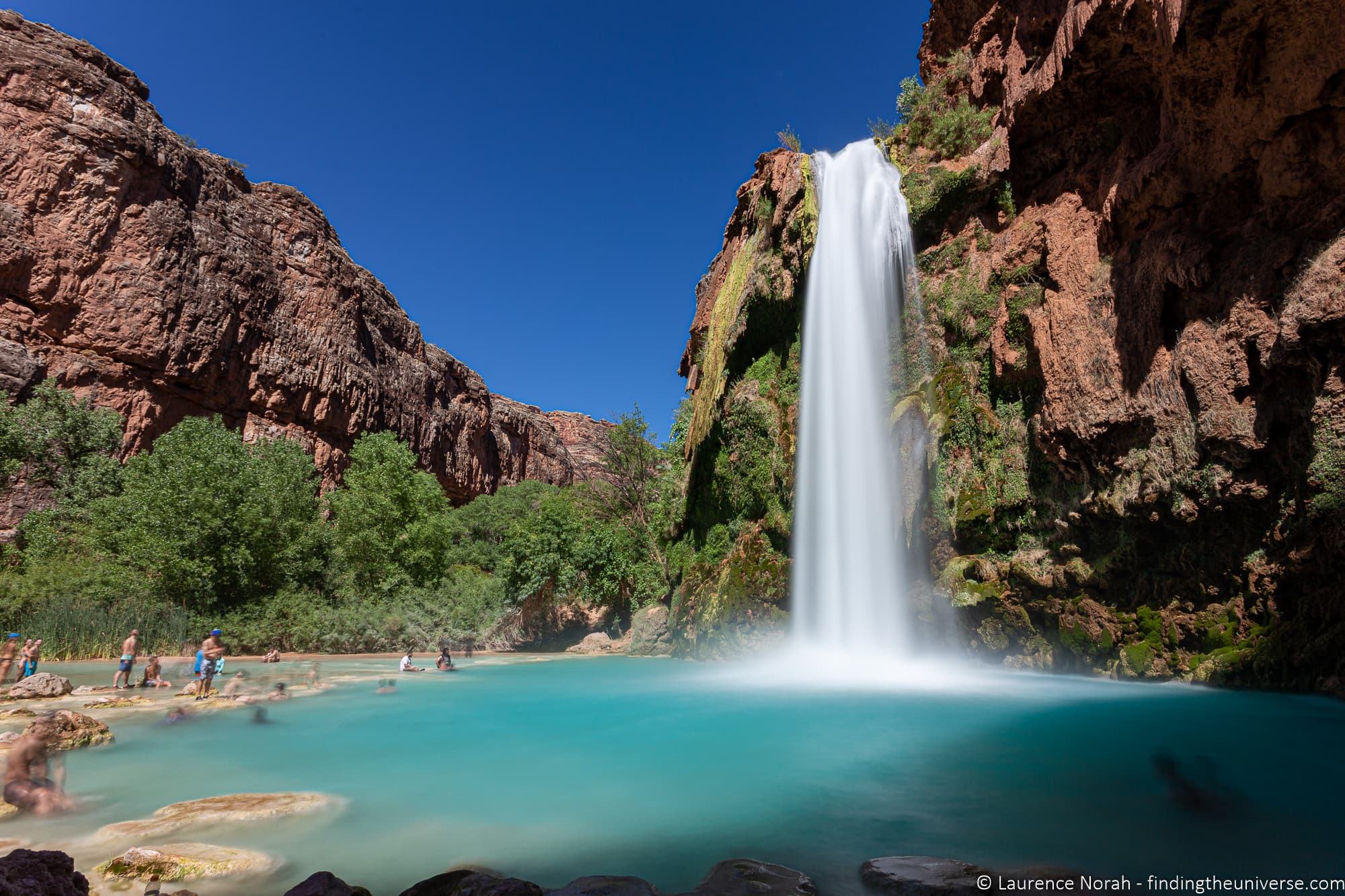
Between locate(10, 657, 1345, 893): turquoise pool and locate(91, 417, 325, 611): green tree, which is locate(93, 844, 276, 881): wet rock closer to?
locate(10, 657, 1345, 893): turquoise pool

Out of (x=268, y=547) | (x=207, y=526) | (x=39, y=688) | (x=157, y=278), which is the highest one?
(x=157, y=278)

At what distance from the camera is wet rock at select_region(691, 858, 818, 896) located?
335 cm

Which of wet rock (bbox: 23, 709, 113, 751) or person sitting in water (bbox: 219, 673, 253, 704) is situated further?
person sitting in water (bbox: 219, 673, 253, 704)

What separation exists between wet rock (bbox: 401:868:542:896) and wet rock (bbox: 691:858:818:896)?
2.94 ft

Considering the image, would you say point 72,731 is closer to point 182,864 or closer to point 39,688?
point 39,688

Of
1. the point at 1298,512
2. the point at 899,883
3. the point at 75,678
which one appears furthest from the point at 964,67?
the point at 75,678

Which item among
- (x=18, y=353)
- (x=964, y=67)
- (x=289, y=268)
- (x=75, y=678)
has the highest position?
(x=289, y=268)

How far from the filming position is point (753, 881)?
349cm

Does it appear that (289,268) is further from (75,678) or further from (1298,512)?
(1298,512)

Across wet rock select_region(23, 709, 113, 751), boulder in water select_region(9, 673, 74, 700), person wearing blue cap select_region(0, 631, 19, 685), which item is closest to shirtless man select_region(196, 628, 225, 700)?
boulder in water select_region(9, 673, 74, 700)

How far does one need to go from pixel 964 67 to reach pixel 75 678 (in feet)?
93.8

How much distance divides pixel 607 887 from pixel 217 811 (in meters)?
3.49

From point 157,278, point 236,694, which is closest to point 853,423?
point 236,694

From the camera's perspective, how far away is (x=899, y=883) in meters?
3.52
